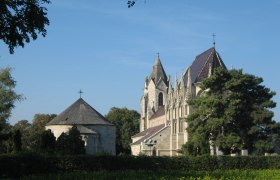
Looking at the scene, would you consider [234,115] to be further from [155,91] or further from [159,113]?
[155,91]

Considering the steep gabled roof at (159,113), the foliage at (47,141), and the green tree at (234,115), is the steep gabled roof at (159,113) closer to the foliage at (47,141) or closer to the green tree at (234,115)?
the green tree at (234,115)

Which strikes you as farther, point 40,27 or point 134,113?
point 134,113

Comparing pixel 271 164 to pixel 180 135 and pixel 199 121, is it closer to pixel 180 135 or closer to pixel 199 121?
pixel 199 121

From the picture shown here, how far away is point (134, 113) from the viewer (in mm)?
120625

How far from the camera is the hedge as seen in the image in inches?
1187

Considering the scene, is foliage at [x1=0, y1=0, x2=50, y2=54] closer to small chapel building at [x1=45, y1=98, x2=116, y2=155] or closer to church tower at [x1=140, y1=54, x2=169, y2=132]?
small chapel building at [x1=45, y1=98, x2=116, y2=155]

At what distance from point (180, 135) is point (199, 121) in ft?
72.0

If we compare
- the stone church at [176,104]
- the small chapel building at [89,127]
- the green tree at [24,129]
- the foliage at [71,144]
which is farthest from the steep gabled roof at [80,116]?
the green tree at [24,129]

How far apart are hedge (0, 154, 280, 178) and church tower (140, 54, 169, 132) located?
53.0 meters

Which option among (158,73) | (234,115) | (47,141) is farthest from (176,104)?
(47,141)

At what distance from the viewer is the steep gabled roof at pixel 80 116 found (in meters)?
57.7

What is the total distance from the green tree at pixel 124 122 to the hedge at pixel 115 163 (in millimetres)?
73525

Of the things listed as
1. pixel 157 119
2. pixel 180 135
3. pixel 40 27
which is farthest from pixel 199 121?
pixel 157 119

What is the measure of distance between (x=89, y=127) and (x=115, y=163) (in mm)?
24306
